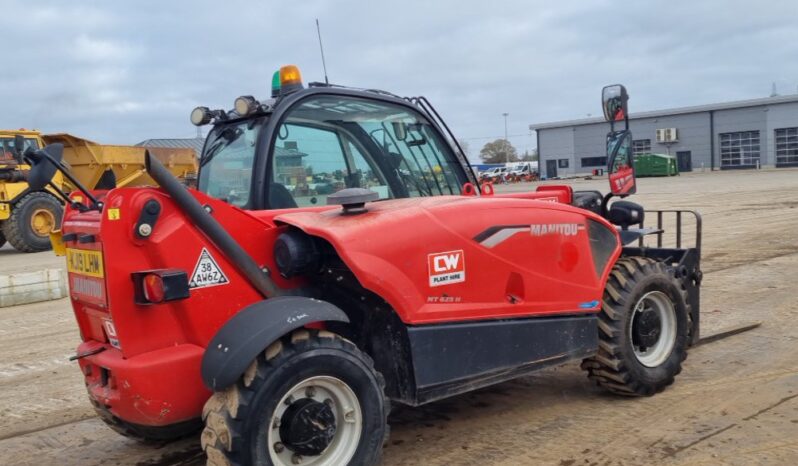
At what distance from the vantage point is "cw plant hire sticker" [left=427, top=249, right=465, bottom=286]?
11.6 feet

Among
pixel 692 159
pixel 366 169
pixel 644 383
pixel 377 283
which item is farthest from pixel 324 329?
pixel 692 159

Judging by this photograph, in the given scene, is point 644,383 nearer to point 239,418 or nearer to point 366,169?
point 366,169

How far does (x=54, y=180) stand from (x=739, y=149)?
5549 cm

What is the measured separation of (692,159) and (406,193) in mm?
61108

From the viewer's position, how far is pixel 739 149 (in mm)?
57906

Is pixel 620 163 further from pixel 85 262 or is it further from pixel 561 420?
pixel 85 262

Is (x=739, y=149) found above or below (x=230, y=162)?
below

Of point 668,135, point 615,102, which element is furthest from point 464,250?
point 668,135

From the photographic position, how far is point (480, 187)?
15.6 ft

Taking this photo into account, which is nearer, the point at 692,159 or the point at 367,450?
the point at 367,450

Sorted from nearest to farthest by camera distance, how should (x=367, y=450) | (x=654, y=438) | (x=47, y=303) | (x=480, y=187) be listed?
(x=367, y=450), (x=654, y=438), (x=480, y=187), (x=47, y=303)

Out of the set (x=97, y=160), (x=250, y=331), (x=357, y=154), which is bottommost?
(x=250, y=331)

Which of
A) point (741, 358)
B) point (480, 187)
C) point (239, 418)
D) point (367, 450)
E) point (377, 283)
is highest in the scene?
point (480, 187)

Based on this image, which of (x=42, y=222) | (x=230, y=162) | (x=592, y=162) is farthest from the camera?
(x=592, y=162)
